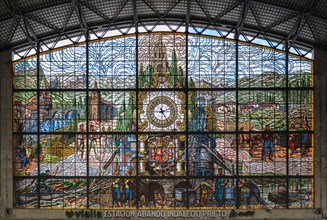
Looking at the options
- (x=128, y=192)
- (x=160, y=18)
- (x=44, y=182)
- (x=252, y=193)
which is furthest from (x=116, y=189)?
(x=160, y=18)

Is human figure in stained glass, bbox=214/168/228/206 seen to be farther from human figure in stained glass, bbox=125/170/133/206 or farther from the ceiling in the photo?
the ceiling

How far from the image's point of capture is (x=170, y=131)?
3809 centimetres

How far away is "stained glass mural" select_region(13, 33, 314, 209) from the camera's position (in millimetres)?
38000

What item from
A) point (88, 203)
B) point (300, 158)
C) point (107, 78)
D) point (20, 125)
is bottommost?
point (88, 203)

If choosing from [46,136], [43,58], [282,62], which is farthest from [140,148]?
[282,62]

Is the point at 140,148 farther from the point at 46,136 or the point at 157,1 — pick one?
the point at 157,1

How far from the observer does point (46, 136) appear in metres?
38.2

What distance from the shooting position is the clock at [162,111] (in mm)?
38188

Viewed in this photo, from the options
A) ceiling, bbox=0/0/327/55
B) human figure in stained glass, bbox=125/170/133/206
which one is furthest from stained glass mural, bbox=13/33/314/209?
ceiling, bbox=0/0/327/55

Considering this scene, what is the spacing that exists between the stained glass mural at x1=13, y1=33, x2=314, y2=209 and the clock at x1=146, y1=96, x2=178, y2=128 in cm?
8

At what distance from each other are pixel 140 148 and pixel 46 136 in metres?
7.20

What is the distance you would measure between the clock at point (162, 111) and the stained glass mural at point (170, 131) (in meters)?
0.08

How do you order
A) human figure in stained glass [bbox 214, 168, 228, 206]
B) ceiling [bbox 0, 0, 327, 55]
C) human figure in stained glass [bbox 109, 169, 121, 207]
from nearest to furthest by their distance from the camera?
ceiling [bbox 0, 0, 327, 55] → human figure in stained glass [bbox 214, 168, 228, 206] → human figure in stained glass [bbox 109, 169, 121, 207]

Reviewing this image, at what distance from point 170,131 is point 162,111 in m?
1.63
